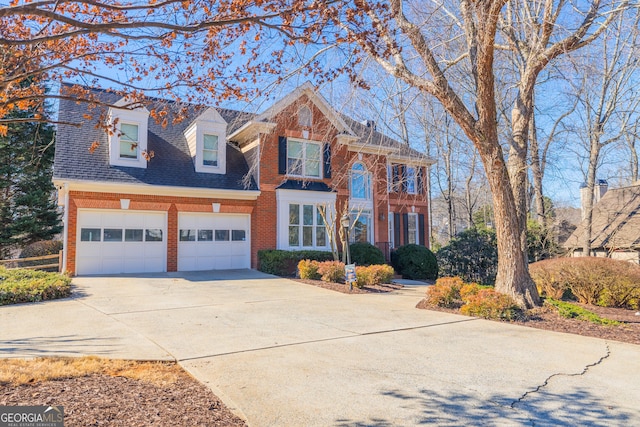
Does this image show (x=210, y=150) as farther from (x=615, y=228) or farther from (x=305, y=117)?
(x=615, y=228)

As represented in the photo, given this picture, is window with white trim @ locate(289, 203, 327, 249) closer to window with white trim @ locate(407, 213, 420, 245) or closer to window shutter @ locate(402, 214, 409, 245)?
window shutter @ locate(402, 214, 409, 245)

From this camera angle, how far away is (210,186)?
16.1m

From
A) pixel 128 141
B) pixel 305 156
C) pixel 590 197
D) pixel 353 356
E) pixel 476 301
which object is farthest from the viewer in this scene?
pixel 590 197

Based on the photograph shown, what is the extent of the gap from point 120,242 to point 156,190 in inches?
85.7

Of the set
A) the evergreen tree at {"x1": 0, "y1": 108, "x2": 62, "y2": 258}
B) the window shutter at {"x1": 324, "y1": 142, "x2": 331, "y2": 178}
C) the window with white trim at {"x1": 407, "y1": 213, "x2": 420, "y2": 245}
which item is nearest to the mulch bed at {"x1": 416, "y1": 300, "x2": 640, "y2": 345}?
the window shutter at {"x1": 324, "y1": 142, "x2": 331, "y2": 178}

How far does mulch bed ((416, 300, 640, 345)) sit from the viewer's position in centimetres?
709

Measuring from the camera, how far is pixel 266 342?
Result: 6254mm

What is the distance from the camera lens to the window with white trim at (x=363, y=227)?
1991 cm

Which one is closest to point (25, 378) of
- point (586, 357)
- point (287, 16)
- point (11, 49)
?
point (11, 49)

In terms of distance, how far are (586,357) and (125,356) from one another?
604cm

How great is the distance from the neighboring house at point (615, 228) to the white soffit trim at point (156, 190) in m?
13.7

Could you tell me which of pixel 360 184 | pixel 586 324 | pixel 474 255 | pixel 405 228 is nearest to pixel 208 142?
pixel 360 184

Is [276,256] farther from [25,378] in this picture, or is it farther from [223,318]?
[25,378]

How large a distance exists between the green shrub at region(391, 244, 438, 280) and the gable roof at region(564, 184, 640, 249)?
18.9 ft
